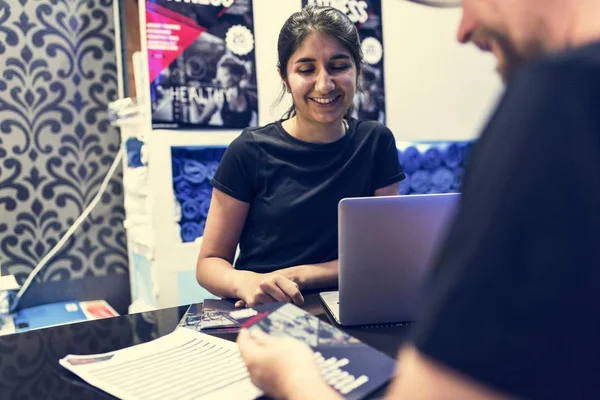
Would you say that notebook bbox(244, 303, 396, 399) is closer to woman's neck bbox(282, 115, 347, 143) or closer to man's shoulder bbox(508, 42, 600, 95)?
man's shoulder bbox(508, 42, 600, 95)

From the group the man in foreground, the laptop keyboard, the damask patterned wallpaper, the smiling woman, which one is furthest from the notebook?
the damask patterned wallpaper

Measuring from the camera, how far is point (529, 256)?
29 cm

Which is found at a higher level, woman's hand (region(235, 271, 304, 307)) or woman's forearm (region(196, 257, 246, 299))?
woman's hand (region(235, 271, 304, 307))

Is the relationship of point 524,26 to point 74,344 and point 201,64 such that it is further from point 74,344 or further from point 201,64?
point 201,64

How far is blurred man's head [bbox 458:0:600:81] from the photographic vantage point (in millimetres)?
330

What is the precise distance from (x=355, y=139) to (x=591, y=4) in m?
1.21

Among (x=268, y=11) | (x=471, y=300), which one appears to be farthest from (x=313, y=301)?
(x=268, y=11)

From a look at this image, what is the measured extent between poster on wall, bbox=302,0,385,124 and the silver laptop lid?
1.50 m

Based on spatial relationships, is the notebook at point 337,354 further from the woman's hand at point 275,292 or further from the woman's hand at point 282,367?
the woman's hand at point 275,292

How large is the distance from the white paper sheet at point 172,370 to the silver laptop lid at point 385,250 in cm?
22

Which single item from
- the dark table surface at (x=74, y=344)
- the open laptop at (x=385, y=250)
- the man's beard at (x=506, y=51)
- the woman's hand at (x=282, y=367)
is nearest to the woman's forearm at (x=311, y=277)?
the dark table surface at (x=74, y=344)

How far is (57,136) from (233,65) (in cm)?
84

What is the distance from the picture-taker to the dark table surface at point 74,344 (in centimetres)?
71

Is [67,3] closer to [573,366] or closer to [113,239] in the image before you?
[113,239]
